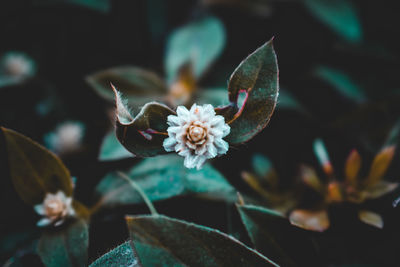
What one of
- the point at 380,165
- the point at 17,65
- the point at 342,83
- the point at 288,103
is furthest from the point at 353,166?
the point at 17,65

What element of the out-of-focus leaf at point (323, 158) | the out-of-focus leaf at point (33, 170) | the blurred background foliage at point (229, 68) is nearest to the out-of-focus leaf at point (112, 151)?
the blurred background foliage at point (229, 68)

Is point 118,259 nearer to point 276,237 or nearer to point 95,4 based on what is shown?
point 276,237

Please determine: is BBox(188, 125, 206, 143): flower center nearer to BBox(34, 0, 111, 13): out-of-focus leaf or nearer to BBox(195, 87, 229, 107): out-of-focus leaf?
BBox(195, 87, 229, 107): out-of-focus leaf

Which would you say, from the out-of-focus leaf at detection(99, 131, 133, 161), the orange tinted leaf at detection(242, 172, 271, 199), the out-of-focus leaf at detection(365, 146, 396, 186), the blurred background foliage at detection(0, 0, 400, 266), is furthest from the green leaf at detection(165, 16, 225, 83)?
the out-of-focus leaf at detection(365, 146, 396, 186)

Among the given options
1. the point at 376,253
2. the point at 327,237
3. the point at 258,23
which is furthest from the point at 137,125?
the point at 258,23

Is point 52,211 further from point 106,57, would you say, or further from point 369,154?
point 369,154

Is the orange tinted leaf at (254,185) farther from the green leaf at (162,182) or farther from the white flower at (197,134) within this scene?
the white flower at (197,134)
